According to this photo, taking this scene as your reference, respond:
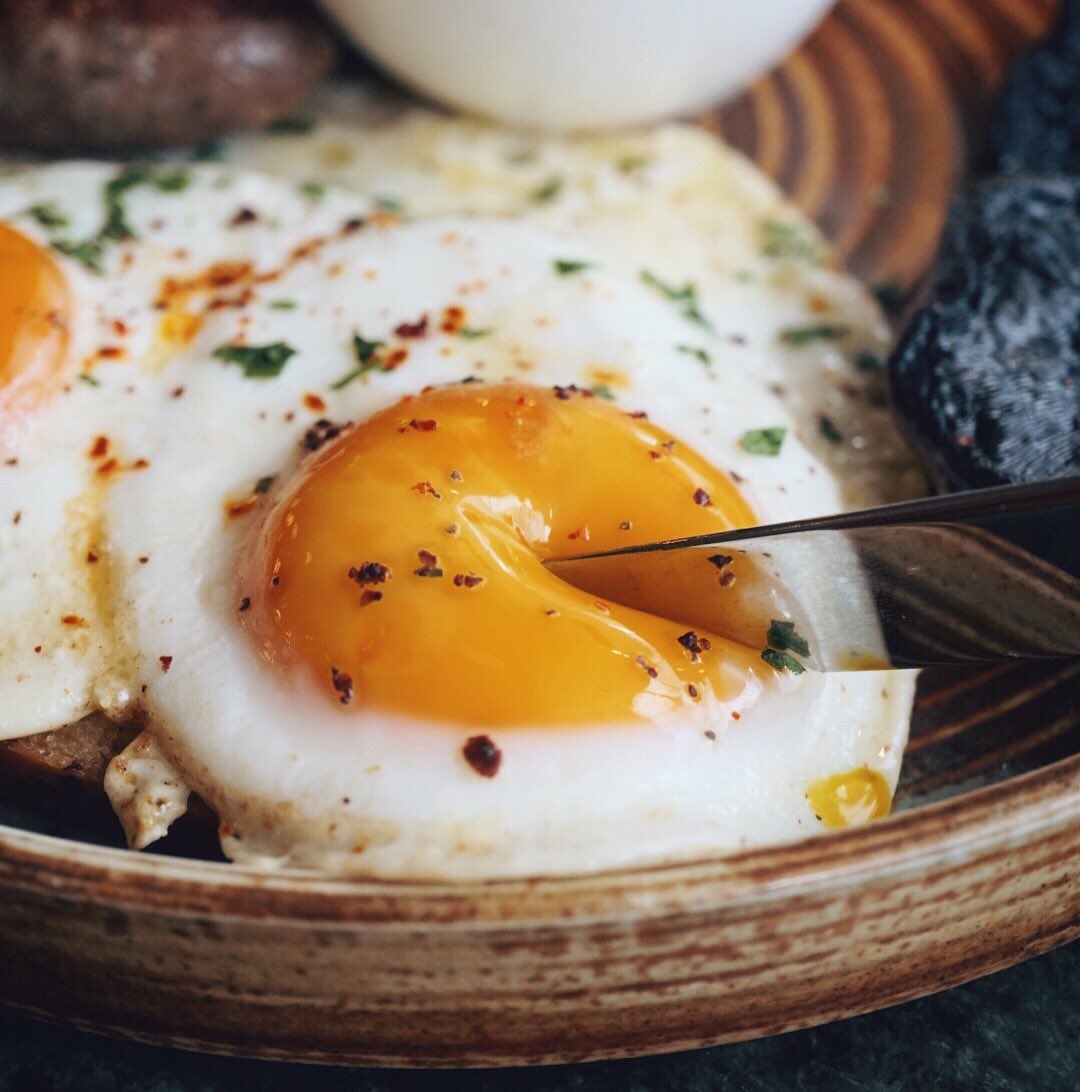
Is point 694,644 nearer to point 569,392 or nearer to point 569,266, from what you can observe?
point 569,392

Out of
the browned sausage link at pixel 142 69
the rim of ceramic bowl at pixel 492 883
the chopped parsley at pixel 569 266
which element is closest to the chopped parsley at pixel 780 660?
the rim of ceramic bowl at pixel 492 883

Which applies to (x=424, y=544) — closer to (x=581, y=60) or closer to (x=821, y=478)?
(x=821, y=478)

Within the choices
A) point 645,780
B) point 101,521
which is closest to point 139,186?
point 101,521

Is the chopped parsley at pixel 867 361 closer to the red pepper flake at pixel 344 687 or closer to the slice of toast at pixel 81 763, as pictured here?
the red pepper flake at pixel 344 687

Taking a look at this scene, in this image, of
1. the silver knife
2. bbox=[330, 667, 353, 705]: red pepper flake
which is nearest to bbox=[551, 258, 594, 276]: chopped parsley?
the silver knife

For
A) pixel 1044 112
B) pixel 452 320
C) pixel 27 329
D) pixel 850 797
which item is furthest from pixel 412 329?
pixel 1044 112
